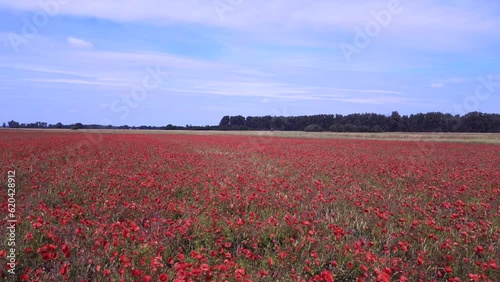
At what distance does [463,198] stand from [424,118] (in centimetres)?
11085

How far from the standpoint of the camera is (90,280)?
3557 mm

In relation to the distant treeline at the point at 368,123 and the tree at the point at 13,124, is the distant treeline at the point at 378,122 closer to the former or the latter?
the distant treeline at the point at 368,123

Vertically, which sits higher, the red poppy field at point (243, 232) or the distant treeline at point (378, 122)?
the distant treeline at point (378, 122)

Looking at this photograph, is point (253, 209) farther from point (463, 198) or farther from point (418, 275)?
point (463, 198)

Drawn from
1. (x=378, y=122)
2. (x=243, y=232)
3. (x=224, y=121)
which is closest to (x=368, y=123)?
(x=378, y=122)

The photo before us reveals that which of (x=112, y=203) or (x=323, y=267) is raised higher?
(x=112, y=203)

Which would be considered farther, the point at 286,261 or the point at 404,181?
the point at 404,181

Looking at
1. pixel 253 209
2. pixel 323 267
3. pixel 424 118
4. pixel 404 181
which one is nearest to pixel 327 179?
pixel 404 181

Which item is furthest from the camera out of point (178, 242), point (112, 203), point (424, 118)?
point (424, 118)

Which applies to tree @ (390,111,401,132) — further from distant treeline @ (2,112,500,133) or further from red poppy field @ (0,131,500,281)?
red poppy field @ (0,131,500,281)

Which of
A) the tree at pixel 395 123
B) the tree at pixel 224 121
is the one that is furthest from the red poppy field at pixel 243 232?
the tree at pixel 224 121

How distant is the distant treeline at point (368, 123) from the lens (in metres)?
94.0

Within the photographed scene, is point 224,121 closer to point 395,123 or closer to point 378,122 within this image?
point 378,122

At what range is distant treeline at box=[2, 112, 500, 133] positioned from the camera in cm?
9400
